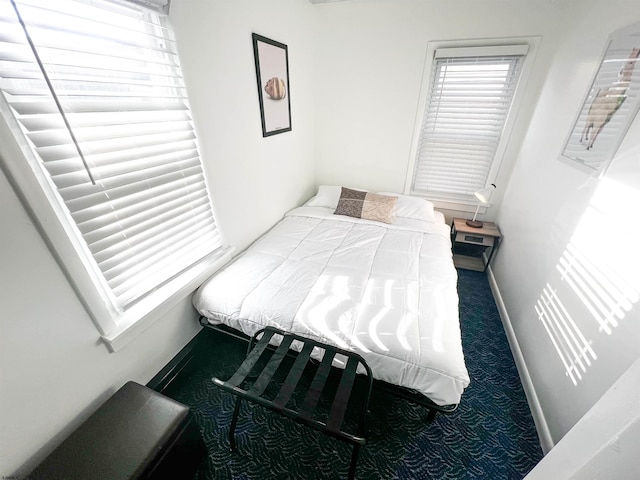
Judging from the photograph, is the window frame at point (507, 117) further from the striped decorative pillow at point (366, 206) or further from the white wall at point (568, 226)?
the striped decorative pillow at point (366, 206)

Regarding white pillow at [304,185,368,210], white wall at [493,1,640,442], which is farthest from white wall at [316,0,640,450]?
white pillow at [304,185,368,210]

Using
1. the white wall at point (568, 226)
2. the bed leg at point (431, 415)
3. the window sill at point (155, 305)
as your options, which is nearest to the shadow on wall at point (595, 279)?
the white wall at point (568, 226)

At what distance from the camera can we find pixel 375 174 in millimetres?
2994

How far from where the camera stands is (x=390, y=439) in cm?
129

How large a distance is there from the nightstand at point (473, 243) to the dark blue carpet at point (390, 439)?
121cm

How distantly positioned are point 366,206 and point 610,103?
1.67 metres

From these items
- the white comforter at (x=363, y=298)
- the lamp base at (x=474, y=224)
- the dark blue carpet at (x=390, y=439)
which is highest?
the white comforter at (x=363, y=298)

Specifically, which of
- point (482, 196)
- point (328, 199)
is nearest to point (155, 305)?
point (328, 199)

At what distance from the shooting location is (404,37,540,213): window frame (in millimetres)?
2150

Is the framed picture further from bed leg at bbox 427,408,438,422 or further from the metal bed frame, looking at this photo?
bed leg at bbox 427,408,438,422

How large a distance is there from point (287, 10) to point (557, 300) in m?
2.85

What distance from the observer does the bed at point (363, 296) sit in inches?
45.8

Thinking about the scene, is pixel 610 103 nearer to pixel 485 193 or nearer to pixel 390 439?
pixel 485 193

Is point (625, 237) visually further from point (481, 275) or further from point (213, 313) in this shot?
point (213, 313)
